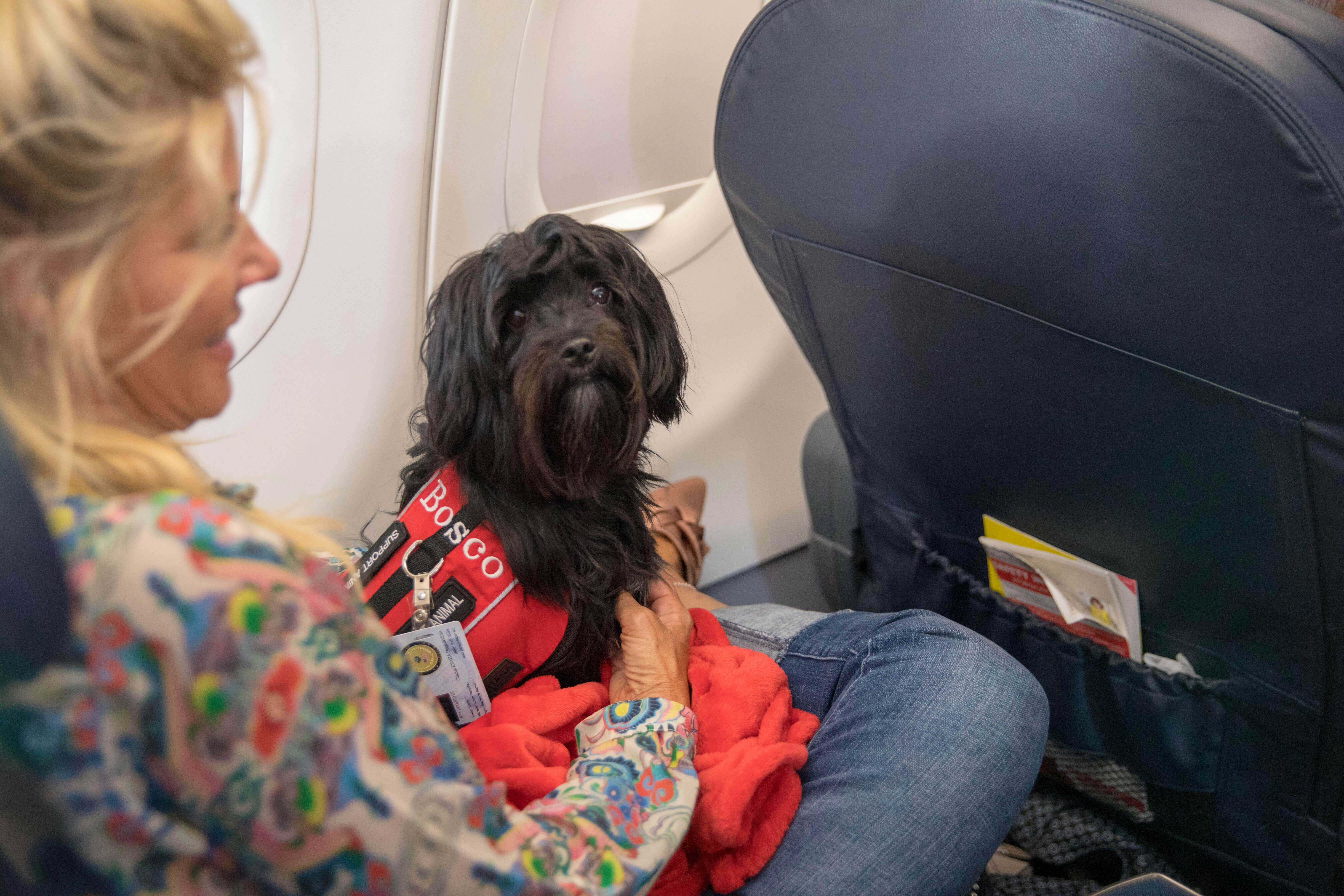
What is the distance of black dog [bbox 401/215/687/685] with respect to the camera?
118cm

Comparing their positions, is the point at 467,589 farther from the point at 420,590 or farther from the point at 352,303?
the point at 352,303

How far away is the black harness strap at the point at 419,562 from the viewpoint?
1193 millimetres

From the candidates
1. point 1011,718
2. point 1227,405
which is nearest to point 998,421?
point 1227,405

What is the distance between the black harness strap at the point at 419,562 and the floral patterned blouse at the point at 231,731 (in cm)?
54

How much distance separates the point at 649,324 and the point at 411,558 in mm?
455

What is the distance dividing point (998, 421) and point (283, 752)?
112cm

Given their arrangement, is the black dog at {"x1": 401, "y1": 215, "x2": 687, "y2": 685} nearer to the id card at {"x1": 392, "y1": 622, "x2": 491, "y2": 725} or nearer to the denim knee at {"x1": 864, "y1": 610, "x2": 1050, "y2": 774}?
the id card at {"x1": 392, "y1": 622, "x2": 491, "y2": 725}

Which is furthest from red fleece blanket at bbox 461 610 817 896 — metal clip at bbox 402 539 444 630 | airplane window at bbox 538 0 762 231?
airplane window at bbox 538 0 762 231

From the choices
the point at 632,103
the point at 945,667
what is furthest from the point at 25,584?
the point at 632,103

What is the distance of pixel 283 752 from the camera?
0.56 metres

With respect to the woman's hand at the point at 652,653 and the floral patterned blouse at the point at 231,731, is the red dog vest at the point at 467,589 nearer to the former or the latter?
the woman's hand at the point at 652,653

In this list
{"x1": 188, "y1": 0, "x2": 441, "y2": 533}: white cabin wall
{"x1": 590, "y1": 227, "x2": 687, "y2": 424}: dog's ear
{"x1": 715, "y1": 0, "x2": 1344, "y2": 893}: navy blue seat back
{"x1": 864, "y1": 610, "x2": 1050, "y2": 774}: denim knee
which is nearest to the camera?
{"x1": 715, "y1": 0, "x2": 1344, "y2": 893}: navy blue seat back

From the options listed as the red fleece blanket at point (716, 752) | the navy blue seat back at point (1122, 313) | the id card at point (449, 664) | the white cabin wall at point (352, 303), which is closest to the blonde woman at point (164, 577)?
the red fleece blanket at point (716, 752)

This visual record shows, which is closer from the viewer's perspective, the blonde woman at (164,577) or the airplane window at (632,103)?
the blonde woman at (164,577)
